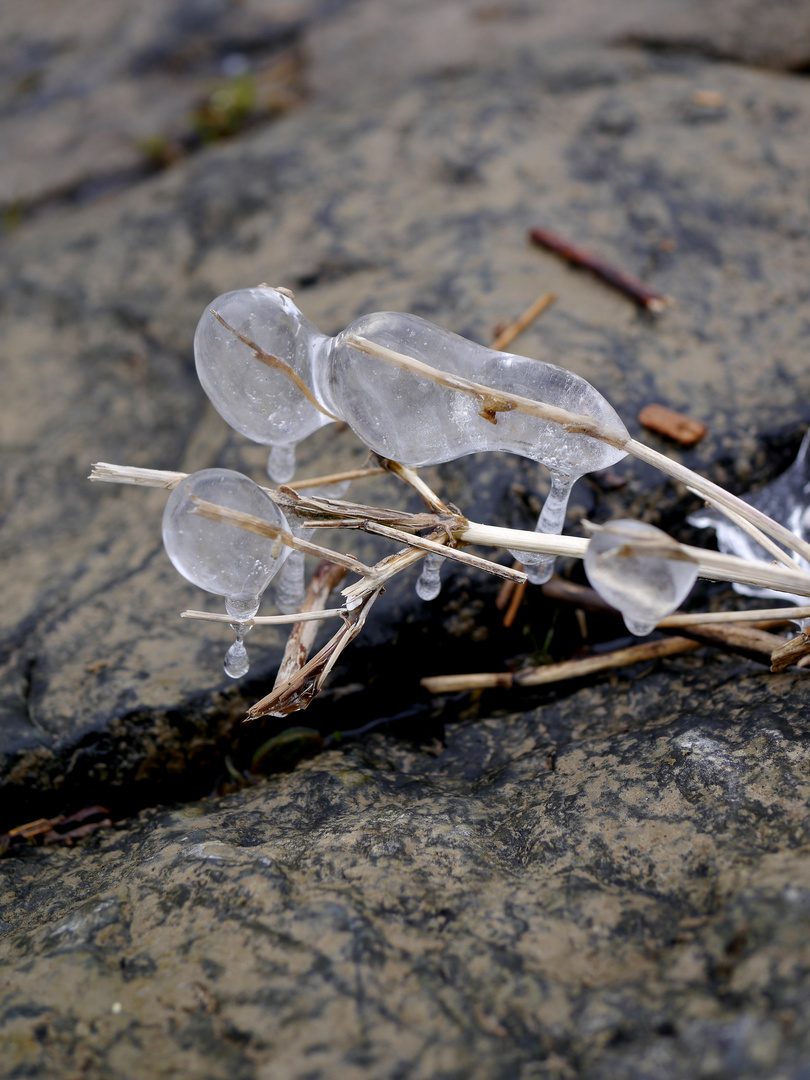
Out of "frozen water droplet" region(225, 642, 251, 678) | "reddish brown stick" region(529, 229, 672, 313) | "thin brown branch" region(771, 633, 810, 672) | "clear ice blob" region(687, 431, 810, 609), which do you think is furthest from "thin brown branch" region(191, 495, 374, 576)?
"reddish brown stick" region(529, 229, 672, 313)

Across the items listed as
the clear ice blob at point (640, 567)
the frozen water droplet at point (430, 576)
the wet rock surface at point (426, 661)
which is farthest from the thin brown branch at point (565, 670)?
the clear ice blob at point (640, 567)

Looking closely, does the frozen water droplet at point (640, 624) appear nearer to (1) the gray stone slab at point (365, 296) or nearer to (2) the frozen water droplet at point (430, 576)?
(2) the frozen water droplet at point (430, 576)

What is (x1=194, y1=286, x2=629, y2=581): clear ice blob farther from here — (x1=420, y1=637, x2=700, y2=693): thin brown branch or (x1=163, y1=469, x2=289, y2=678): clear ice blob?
(x1=420, y1=637, x2=700, y2=693): thin brown branch

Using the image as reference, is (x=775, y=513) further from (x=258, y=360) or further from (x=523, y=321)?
(x=258, y=360)

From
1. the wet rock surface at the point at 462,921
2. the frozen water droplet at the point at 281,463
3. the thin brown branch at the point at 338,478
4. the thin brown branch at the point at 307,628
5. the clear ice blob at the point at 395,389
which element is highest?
the clear ice blob at the point at 395,389

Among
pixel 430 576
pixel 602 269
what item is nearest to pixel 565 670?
pixel 430 576

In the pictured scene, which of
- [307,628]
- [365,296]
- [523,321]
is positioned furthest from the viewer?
[365,296]

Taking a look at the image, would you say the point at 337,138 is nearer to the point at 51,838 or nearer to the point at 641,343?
the point at 641,343
